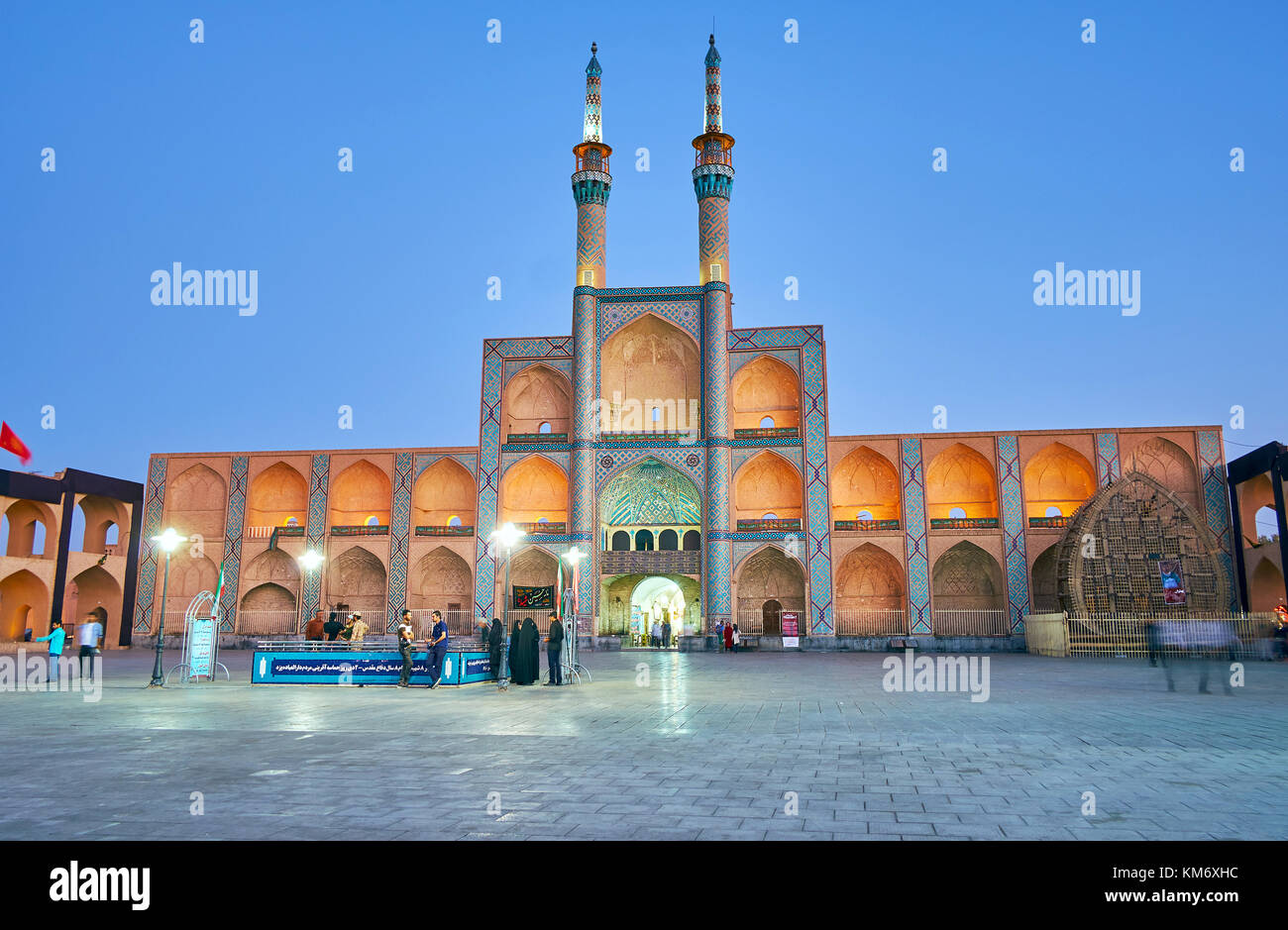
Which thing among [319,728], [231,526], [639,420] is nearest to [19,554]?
[231,526]

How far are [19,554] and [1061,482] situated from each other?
36809mm

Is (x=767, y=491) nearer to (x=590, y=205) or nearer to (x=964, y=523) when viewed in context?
(x=964, y=523)

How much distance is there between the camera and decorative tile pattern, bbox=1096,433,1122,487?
94.2 ft

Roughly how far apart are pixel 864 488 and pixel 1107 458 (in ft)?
26.7

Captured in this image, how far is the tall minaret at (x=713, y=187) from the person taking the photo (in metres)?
31.2

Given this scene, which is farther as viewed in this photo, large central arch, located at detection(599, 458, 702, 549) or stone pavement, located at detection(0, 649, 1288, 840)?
large central arch, located at detection(599, 458, 702, 549)

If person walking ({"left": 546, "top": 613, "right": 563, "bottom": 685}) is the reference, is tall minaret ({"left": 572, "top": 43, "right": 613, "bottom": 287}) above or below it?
above

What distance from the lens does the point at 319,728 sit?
761 centimetres

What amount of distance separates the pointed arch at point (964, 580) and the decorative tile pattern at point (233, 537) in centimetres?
2544

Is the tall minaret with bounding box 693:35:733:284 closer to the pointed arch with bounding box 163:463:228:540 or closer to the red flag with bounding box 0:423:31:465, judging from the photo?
the pointed arch with bounding box 163:463:228:540

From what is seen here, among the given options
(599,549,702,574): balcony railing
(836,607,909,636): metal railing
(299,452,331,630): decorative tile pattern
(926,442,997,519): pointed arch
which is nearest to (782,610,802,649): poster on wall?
(836,607,909,636): metal railing

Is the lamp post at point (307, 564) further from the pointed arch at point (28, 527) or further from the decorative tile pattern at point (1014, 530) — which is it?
the decorative tile pattern at point (1014, 530)

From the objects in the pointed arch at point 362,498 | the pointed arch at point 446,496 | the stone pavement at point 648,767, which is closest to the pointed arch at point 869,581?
the pointed arch at point 446,496

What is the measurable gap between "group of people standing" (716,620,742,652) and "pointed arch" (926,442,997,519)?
9.22 metres
